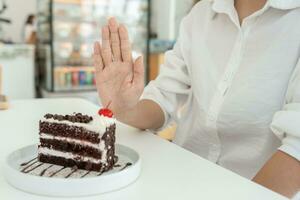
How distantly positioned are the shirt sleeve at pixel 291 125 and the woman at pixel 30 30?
3320 mm

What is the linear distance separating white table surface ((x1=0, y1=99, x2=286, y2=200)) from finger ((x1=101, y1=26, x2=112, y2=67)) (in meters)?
0.18

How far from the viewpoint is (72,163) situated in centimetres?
65

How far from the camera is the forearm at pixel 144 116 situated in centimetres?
96

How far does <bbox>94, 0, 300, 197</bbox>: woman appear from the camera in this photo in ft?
2.70

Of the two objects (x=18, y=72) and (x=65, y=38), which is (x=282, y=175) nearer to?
(x=18, y=72)

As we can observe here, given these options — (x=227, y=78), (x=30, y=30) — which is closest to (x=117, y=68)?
(x=227, y=78)

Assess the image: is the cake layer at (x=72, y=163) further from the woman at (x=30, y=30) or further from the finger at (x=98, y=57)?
the woman at (x=30, y=30)

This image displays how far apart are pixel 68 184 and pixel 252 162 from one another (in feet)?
1.77

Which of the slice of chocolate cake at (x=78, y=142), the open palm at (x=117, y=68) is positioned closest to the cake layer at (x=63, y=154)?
the slice of chocolate cake at (x=78, y=142)

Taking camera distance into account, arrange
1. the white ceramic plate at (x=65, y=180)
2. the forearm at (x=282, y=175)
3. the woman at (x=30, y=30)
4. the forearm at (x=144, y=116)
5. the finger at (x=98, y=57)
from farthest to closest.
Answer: the woman at (x=30, y=30) → the forearm at (x=144, y=116) → the finger at (x=98, y=57) → the forearm at (x=282, y=175) → the white ceramic plate at (x=65, y=180)

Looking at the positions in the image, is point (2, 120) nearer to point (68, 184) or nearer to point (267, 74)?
point (68, 184)

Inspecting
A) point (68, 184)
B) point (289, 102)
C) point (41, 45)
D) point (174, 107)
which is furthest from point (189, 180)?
point (41, 45)

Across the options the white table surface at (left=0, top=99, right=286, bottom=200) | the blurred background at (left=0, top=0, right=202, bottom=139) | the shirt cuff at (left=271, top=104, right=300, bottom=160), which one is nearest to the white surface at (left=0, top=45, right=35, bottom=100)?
the blurred background at (left=0, top=0, right=202, bottom=139)

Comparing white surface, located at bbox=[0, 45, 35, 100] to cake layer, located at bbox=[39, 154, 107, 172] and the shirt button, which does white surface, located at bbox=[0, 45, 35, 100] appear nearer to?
the shirt button
